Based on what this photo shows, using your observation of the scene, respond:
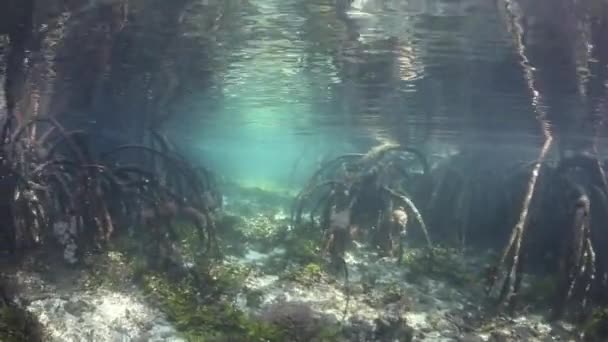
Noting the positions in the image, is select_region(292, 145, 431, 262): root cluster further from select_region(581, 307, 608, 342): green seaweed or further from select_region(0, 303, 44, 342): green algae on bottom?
select_region(0, 303, 44, 342): green algae on bottom

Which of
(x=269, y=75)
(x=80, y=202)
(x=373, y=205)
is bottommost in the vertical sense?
(x=373, y=205)

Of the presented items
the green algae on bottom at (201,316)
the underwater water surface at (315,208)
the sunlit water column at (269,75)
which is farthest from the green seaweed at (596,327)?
the sunlit water column at (269,75)

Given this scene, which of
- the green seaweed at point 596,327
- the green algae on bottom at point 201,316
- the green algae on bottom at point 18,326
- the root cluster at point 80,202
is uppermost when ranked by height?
the root cluster at point 80,202

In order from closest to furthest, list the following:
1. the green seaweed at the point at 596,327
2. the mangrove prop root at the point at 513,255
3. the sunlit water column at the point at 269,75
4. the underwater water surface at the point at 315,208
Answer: the underwater water surface at the point at 315,208 < the green seaweed at the point at 596,327 < the mangrove prop root at the point at 513,255 < the sunlit water column at the point at 269,75

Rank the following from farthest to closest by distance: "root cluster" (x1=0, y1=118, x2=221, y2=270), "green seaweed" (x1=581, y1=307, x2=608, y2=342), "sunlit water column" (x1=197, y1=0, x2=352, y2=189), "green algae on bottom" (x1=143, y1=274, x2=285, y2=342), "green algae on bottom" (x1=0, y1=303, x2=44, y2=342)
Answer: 1. "sunlit water column" (x1=197, y1=0, x2=352, y2=189)
2. "root cluster" (x1=0, y1=118, x2=221, y2=270)
3. "green seaweed" (x1=581, y1=307, x2=608, y2=342)
4. "green algae on bottom" (x1=143, y1=274, x2=285, y2=342)
5. "green algae on bottom" (x1=0, y1=303, x2=44, y2=342)

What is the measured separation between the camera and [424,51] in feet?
39.0

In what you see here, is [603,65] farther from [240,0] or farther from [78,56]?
[78,56]

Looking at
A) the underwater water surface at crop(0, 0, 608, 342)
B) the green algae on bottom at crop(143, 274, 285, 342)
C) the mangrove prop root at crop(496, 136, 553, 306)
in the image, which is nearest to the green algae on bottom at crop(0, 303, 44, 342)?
the underwater water surface at crop(0, 0, 608, 342)

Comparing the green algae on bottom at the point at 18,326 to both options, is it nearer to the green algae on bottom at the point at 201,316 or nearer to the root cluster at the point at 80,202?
the green algae on bottom at the point at 201,316

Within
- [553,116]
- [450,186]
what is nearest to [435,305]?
[450,186]

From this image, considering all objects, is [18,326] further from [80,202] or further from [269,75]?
[269,75]

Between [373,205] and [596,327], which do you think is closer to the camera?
[596,327]

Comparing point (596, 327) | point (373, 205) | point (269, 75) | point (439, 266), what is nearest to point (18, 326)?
point (373, 205)

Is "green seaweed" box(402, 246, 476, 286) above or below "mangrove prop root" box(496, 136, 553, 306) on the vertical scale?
below
